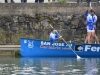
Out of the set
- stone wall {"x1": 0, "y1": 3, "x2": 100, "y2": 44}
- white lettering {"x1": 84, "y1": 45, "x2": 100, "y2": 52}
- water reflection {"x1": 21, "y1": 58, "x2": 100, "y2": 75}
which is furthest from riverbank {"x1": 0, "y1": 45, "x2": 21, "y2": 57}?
white lettering {"x1": 84, "y1": 45, "x2": 100, "y2": 52}

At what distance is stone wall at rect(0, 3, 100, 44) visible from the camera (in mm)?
36000

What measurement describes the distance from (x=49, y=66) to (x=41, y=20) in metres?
9.58

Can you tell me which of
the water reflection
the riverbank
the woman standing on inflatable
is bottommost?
the water reflection

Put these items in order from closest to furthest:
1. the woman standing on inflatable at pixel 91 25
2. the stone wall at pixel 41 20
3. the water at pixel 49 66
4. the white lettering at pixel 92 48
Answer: the water at pixel 49 66 → the white lettering at pixel 92 48 → the woman standing on inflatable at pixel 91 25 → the stone wall at pixel 41 20

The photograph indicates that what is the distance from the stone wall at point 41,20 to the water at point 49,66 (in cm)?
449

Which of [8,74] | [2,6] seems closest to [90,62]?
[8,74]

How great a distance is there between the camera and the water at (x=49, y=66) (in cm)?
2431

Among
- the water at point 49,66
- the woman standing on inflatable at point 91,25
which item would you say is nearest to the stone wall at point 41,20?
the woman standing on inflatable at point 91,25

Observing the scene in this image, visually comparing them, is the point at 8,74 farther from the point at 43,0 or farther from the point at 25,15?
the point at 43,0

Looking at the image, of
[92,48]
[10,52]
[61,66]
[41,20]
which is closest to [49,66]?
[61,66]

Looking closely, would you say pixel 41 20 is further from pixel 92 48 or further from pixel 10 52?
pixel 92 48

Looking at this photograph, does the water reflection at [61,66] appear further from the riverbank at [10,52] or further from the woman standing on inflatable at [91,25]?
the woman standing on inflatable at [91,25]

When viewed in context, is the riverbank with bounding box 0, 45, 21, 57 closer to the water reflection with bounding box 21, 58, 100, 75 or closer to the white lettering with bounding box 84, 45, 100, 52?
the water reflection with bounding box 21, 58, 100, 75

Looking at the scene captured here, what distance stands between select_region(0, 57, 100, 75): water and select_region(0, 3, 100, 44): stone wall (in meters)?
4.49
